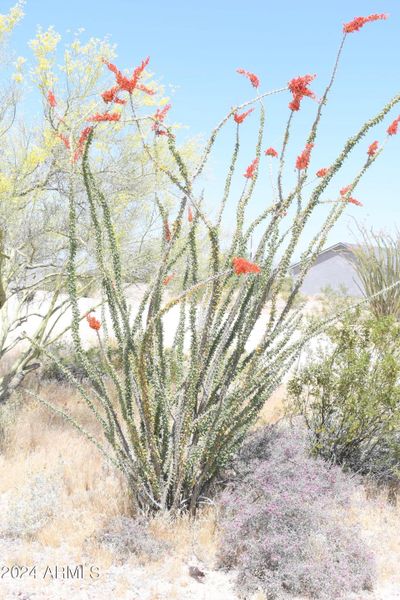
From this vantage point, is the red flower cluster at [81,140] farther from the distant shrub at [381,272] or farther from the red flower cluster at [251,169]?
the distant shrub at [381,272]

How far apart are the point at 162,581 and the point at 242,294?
165 centimetres

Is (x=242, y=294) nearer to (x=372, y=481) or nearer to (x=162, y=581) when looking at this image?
(x=162, y=581)

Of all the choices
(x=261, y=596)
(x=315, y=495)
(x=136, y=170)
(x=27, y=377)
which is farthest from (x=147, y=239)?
(x=261, y=596)

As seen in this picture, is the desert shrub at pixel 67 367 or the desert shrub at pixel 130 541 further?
the desert shrub at pixel 67 367

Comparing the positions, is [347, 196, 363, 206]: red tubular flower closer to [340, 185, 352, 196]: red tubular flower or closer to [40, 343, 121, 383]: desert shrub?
[340, 185, 352, 196]: red tubular flower

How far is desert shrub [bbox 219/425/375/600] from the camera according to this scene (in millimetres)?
3248

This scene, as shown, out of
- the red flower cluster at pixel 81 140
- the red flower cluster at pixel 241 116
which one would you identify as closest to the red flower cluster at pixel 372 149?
the red flower cluster at pixel 241 116

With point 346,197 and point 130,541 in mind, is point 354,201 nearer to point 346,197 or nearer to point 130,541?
point 346,197

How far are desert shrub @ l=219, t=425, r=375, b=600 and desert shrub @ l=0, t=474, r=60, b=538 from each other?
43.0 inches

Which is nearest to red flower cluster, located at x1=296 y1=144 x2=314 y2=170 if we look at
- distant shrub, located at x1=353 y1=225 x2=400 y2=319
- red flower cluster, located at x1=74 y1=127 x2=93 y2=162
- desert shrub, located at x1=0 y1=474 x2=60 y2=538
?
red flower cluster, located at x1=74 y1=127 x2=93 y2=162

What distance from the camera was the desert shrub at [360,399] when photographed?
4430mm

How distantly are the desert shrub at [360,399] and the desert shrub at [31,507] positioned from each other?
6.14ft

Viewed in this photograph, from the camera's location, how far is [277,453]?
4.21 m

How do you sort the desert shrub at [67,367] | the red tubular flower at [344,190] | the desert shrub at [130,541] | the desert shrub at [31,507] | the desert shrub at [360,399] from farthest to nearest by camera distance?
the desert shrub at [67,367], the desert shrub at [360,399], the red tubular flower at [344,190], the desert shrub at [31,507], the desert shrub at [130,541]
